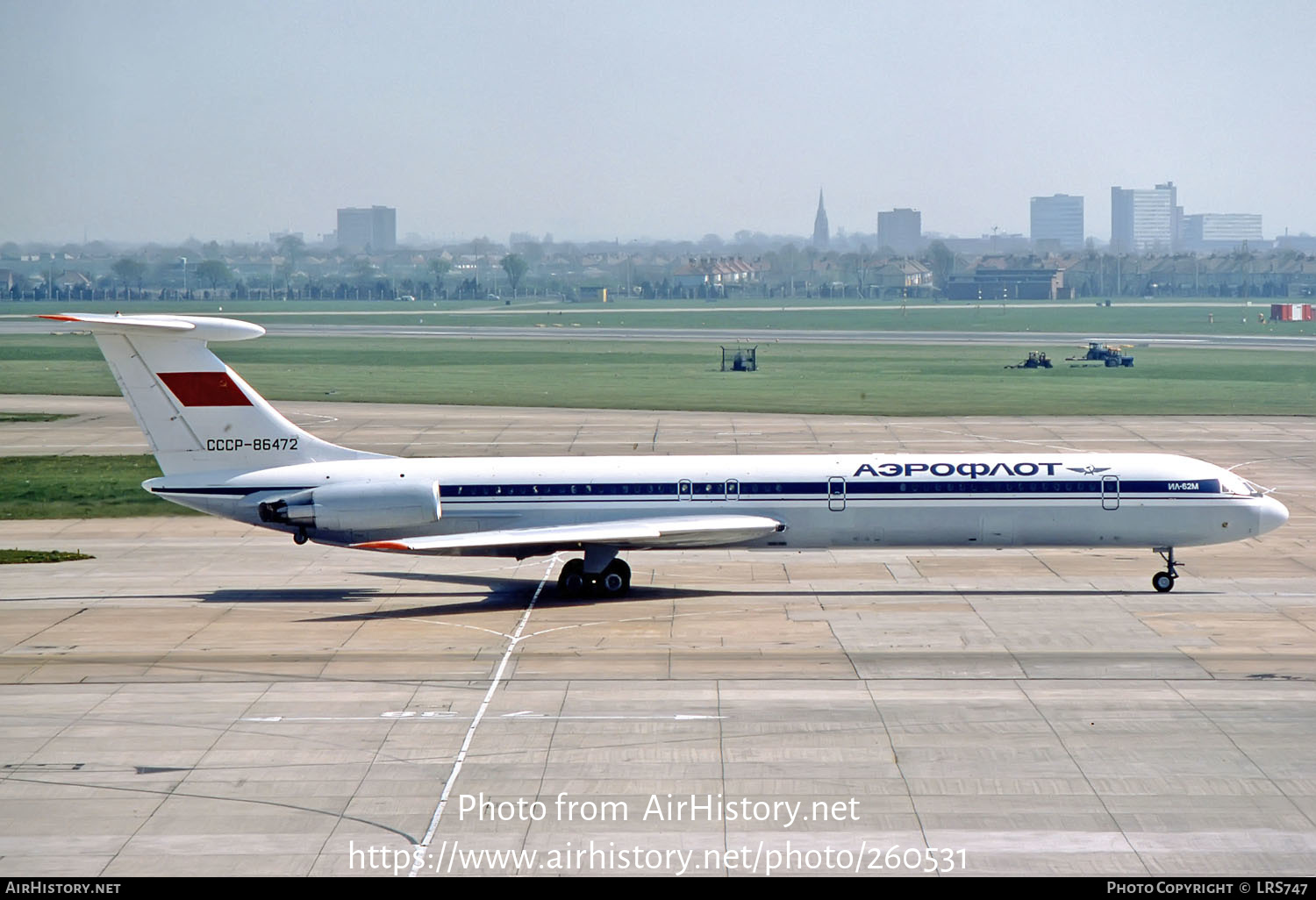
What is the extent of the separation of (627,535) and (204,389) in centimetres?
1059

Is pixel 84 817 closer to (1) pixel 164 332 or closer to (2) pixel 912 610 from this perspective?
(1) pixel 164 332

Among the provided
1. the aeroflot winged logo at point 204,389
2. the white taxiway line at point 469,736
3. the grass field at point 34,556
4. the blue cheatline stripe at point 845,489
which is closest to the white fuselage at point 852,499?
the blue cheatline stripe at point 845,489

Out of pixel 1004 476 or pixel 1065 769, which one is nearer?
pixel 1065 769

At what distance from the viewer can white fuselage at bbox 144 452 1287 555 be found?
32.9m

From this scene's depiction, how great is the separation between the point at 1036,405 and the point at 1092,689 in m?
53.9

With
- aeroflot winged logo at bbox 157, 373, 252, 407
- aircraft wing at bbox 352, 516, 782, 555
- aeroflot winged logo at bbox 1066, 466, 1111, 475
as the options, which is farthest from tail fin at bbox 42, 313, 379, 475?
aeroflot winged logo at bbox 1066, 466, 1111, 475

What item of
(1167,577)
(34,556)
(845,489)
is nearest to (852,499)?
(845,489)

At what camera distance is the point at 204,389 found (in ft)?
107

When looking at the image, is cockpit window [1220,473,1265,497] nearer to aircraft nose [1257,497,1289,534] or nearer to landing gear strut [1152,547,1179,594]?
aircraft nose [1257,497,1289,534]

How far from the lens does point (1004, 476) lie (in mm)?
33312

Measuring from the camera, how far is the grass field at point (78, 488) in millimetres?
46312

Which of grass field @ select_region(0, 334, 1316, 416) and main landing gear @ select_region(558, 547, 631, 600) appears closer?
main landing gear @ select_region(558, 547, 631, 600)

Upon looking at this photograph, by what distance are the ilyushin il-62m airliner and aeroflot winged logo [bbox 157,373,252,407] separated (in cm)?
3

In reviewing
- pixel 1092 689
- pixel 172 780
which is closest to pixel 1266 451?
pixel 1092 689
